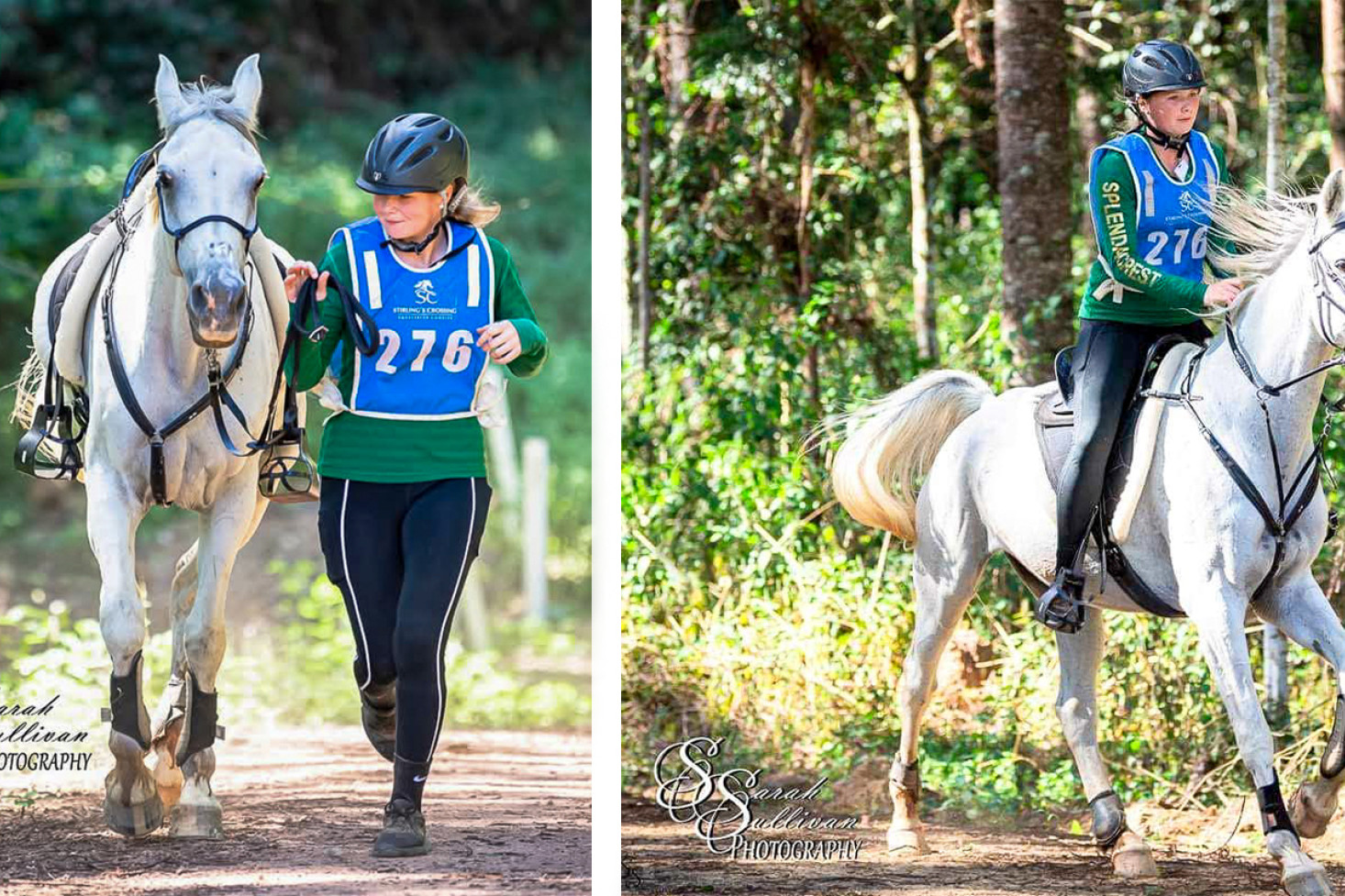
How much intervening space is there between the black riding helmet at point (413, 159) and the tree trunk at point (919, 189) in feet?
12.9

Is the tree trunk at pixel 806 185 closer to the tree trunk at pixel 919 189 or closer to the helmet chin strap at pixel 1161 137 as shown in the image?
the tree trunk at pixel 919 189

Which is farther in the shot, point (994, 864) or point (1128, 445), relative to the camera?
point (994, 864)

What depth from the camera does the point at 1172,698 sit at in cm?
636

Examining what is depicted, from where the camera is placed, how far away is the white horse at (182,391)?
4203 mm

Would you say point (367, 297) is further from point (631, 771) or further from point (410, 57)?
point (410, 57)

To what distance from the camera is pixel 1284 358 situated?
4.29 metres

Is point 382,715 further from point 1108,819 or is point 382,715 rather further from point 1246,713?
point 1246,713

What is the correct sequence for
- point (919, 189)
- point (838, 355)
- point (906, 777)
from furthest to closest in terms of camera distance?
point (919, 189), point (838, 355), point (906, 777)

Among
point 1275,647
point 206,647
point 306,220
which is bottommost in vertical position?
point 1275,647

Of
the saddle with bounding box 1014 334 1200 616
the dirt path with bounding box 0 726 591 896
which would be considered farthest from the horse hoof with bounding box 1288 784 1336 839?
the dirt path with bounding box 0 726 591 896

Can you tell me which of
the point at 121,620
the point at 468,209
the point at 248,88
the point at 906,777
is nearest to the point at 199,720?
the point at 121,620

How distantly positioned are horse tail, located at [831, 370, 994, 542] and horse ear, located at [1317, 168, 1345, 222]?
4.58 feet

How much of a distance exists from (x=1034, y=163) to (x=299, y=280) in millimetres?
3817

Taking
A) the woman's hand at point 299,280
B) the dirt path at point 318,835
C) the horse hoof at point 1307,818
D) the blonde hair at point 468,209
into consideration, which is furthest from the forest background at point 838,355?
the woman's hand at point 299,280
